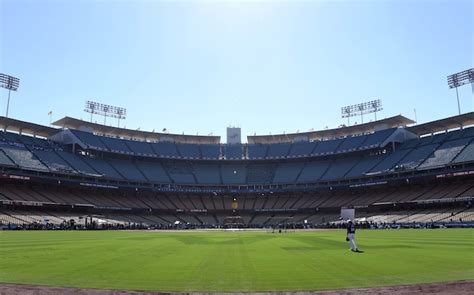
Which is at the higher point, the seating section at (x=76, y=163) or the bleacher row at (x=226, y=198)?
the seating section at (x=76, y=163)

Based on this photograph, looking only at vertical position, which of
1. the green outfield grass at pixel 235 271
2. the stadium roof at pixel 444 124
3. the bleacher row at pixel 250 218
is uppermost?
the stadium roof at pixel 444 124

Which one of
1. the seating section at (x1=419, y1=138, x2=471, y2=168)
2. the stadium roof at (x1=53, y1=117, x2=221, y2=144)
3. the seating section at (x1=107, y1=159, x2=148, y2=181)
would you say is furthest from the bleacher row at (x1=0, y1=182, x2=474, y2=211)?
the stadium roof at (x1=53, y1=117, x2=221, y2=144)

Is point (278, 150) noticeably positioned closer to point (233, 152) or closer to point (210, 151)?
point (233, 152)

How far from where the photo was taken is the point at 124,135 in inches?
4053

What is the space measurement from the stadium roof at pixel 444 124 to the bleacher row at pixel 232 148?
5.91 meters

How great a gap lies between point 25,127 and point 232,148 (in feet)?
169

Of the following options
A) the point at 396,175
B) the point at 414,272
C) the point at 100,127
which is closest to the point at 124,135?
the point at 100,127

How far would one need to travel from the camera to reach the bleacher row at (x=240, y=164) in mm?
72438

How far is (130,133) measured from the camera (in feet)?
334

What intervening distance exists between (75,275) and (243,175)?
87.7m

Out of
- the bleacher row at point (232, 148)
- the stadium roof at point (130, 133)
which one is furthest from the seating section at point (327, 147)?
the stadium roof at point (130, 133)

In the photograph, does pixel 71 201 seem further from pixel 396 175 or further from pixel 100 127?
pixel 396 175

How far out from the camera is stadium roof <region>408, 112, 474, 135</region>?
7600 centimetres

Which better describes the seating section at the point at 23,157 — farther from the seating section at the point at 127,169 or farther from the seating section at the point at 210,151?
the seating section at the point at 210,151
